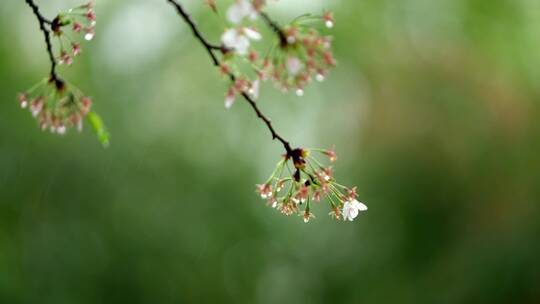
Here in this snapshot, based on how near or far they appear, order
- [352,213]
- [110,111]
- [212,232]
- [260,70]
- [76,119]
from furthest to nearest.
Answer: [212,232], [110,111], [76,119], [352,213], [260,70]

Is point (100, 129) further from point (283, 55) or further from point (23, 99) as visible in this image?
point (283, 55)

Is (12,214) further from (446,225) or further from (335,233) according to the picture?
(446,225)

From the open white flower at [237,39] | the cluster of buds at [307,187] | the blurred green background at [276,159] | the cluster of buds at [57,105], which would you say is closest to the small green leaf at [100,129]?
the cluster of buds at [57,105]

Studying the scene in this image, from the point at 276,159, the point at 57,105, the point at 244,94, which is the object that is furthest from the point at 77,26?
the point at 276,159

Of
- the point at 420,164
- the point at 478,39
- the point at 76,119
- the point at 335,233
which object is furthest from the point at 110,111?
the point at 76,119

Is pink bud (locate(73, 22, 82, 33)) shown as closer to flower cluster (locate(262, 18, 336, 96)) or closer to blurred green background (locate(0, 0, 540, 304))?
flower cluster (locate(262, 18, 336, 96))

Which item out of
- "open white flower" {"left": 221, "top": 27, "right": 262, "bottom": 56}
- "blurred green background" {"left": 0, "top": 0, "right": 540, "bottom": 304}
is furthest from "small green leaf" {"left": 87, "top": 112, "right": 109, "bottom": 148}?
"blurred green background" {"left": 0, "top": 0, "right": 540, "bottom": 304}
